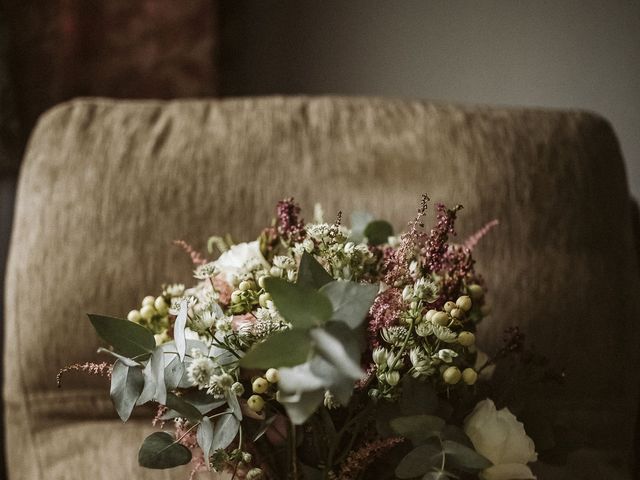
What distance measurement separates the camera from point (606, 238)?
1060 mm

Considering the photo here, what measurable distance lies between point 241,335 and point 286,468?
Result: 0.16 metres

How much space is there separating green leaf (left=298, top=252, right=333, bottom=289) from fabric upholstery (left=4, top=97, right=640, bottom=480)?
0.47 metres

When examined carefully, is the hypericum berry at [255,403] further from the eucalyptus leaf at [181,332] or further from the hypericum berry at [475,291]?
the hypericum berry at [475,291]

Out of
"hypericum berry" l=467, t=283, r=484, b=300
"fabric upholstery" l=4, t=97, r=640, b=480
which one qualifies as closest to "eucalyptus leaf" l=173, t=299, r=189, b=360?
"hypericum berry" l=467, t=283, r=484, b=300

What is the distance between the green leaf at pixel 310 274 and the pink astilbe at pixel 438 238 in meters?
0.12

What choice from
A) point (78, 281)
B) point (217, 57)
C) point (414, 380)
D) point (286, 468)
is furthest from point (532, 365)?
point (217, 57)

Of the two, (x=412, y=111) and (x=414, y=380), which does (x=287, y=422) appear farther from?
(x=412, y=111)

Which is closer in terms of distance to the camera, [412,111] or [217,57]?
[412,111]

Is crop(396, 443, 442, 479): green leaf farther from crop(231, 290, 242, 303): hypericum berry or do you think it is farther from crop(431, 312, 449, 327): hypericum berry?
crop(231, 290, 242, 303): hypericum berry

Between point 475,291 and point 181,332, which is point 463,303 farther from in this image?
point 181,332

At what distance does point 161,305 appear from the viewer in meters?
0.74

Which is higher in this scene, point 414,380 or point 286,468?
point 414,380

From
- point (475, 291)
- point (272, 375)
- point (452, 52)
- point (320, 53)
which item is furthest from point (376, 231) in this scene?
point (320, 53)

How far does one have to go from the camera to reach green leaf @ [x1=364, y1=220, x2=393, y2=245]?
82 cm
